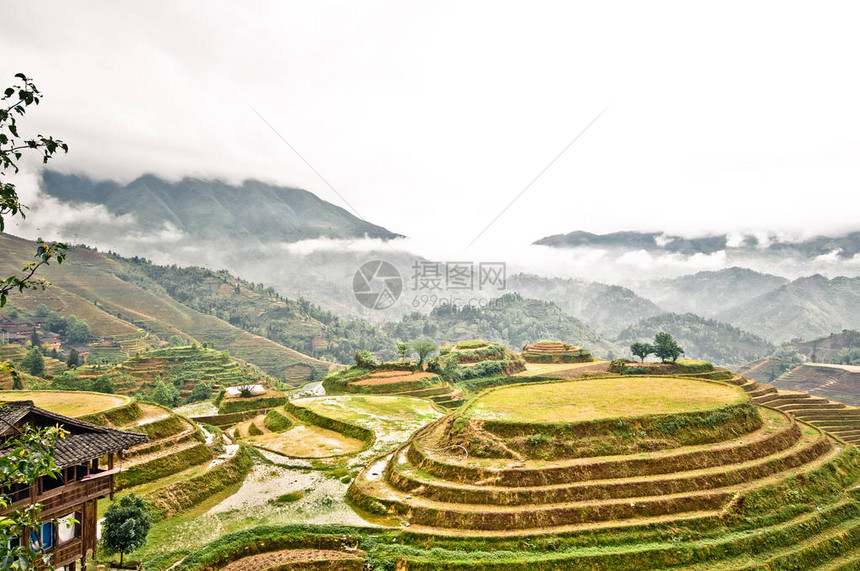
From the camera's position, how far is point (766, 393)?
68.9 meters

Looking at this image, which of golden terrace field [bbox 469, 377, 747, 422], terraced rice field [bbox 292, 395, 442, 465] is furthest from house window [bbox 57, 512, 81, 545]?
golden terrace field [bbox 469, 377, 747, 422]

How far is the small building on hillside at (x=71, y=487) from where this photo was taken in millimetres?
17125

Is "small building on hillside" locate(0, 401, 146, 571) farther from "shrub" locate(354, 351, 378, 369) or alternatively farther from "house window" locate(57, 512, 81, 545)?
"shrub" locate(354, 351, 378, 369)

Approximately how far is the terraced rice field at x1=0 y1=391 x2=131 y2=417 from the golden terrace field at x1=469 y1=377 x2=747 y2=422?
32.7 metres

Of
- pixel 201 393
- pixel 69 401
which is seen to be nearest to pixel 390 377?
pixel 201 393

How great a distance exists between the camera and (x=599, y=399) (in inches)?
1534

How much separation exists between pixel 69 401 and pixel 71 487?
28.9m

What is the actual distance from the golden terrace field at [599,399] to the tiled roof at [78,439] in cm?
2370

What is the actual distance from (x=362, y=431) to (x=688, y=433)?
30.6 m

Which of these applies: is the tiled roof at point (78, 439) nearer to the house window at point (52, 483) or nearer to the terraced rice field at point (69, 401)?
the house window at point (52, 483)

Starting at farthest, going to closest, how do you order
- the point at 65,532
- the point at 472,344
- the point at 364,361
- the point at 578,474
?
the point at 472,344 < the point at 364,361 < the point at 578,474 < the point at 65,532

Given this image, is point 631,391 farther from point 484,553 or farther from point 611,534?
point 484,553

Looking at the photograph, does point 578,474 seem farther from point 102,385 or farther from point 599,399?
point 102,385

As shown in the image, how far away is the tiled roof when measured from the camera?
16516 mm
